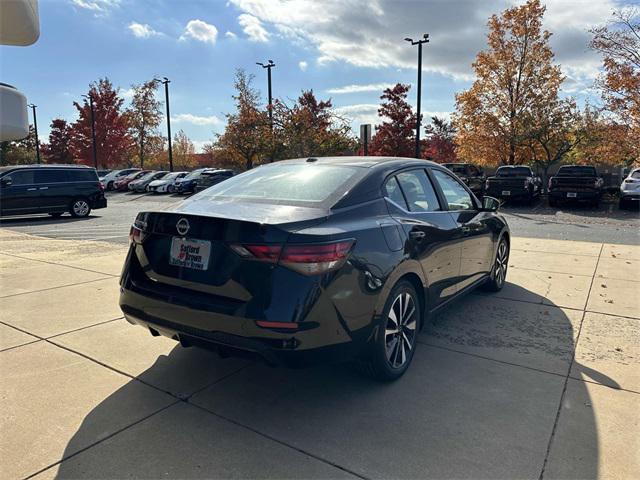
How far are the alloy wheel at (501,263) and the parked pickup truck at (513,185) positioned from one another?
45.1ft

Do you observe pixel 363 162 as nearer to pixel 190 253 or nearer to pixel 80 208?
pixel 190 253

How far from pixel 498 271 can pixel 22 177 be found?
14.6 metres

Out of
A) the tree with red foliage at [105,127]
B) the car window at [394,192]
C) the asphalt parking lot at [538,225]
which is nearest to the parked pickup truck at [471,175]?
the asphalt parking lot at [538,225]

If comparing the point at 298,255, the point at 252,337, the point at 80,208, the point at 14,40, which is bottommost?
the point at 80,208

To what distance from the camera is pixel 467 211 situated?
15.3ft

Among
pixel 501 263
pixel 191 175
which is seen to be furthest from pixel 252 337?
pixel 191 175

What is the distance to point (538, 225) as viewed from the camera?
41.8ft

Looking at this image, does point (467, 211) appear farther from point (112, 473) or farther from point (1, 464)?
point (1, 464)

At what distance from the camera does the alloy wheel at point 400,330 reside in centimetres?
324

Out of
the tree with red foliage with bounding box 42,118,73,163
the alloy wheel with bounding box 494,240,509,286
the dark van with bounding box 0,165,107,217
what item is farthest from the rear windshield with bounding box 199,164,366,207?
the tree with red foliage with bounding box 42,118,73,163

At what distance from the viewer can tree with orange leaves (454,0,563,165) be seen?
2333 cm

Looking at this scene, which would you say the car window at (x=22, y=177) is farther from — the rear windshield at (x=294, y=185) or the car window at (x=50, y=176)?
the rear windshield at (x=294, y=185)

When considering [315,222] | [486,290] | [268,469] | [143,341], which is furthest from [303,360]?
[486,290]

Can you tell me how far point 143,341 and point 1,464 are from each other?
64.9 inches
